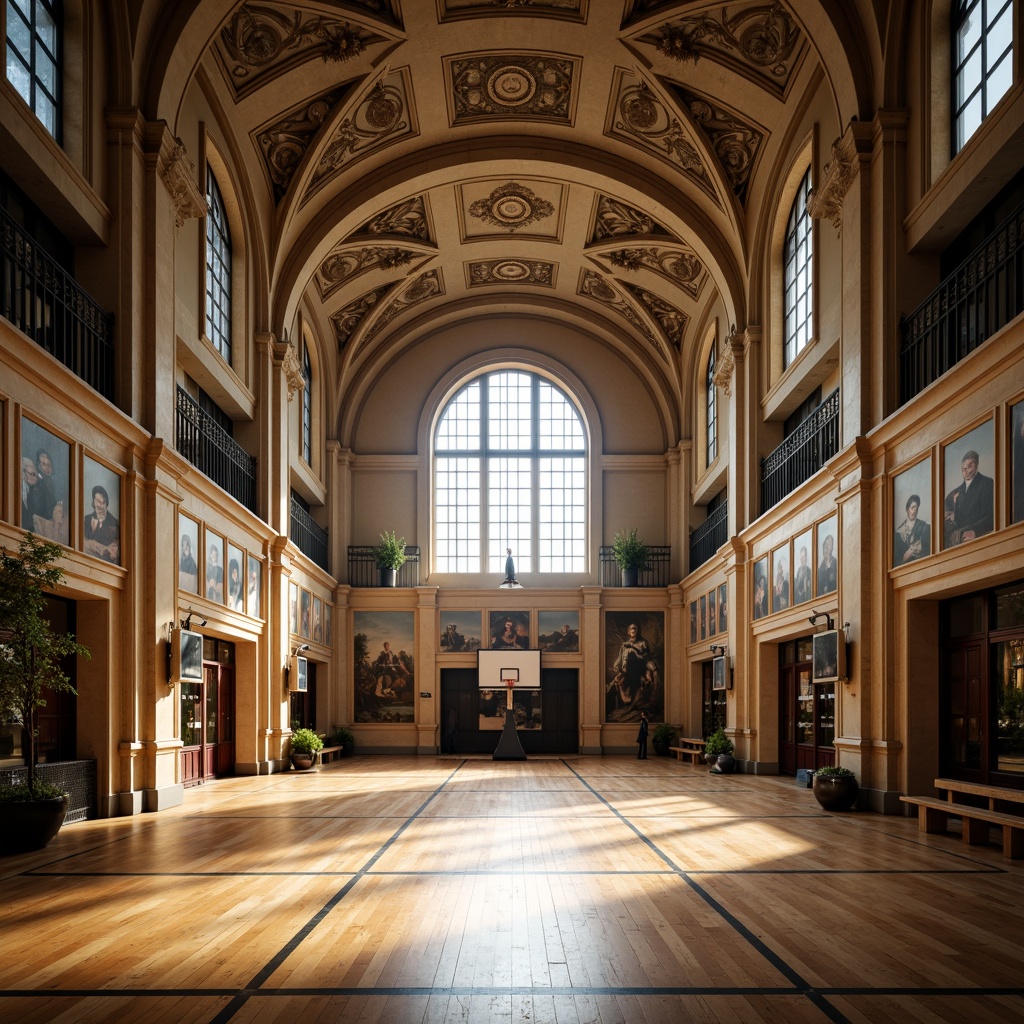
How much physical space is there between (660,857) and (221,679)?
11.7 meters

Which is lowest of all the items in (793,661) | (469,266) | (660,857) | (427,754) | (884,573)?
(427,754)

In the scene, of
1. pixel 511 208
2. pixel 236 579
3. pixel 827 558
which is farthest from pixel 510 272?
pixel 827 558

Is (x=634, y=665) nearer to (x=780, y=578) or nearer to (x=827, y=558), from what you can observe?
(x=780, y=578)

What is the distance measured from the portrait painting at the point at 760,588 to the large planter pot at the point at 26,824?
1273cm

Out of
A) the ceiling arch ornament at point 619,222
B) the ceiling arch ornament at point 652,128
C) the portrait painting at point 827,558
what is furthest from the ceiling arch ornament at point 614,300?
the portrait painting at point 827,558

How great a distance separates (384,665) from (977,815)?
804 inches

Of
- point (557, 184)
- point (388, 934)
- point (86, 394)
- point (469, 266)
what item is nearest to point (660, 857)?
point (388, 934)

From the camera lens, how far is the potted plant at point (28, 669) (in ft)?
30.9

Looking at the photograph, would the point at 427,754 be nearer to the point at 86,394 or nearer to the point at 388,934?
the point at 86,394

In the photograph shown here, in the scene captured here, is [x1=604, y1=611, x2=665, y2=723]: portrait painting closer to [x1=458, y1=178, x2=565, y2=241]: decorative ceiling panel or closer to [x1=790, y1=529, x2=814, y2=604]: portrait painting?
[x1=458, y1=178, x2=565, y2=241]: decorative ceiling panel

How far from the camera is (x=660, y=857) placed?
9734 millimetres

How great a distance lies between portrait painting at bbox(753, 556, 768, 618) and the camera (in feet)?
63.2

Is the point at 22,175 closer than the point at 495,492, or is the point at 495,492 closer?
the point at 22,175

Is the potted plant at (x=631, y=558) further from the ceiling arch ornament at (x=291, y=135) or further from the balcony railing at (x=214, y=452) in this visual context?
the ceiling arch ornament at (x=291, y=135)
